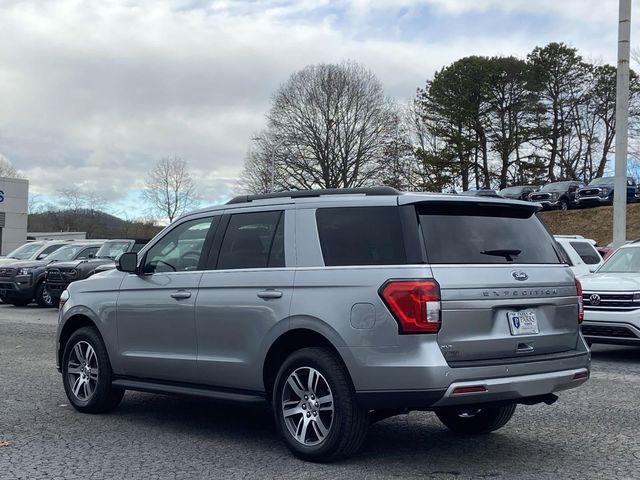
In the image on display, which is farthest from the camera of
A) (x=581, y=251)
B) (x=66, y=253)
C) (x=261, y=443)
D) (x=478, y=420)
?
(x=66, y=253)

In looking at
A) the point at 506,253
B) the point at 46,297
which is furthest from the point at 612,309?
the point at 46,297

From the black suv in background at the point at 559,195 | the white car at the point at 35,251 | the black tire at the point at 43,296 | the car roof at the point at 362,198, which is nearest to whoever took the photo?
the car roof at the point at 362,198

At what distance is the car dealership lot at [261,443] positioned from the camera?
5.64m

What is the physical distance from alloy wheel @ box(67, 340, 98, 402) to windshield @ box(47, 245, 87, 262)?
15.2 metres

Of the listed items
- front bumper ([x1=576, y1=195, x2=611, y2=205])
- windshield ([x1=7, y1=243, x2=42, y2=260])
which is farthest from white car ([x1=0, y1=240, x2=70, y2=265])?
front bumper ([x1=576, y1=195, x2=611, y2=205])

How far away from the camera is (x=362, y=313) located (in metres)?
5.50

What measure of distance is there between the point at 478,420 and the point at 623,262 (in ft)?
23.6

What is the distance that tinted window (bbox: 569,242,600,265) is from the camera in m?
16.6

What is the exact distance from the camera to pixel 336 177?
5531cm

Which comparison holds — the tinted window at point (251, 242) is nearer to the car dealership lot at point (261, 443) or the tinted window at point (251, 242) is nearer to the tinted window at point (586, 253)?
the car dealership lot at point (261, 443)

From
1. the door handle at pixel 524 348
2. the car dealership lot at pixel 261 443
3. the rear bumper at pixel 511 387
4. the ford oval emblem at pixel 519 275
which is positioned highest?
the ford oval emblem at pixel 519 275

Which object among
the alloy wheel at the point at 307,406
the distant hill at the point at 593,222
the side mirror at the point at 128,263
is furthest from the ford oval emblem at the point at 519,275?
the distant hill at the point at 593,222

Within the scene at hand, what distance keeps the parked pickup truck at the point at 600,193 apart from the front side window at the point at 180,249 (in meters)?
39.4

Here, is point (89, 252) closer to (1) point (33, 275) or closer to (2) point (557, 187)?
(1) point (33, 275)
